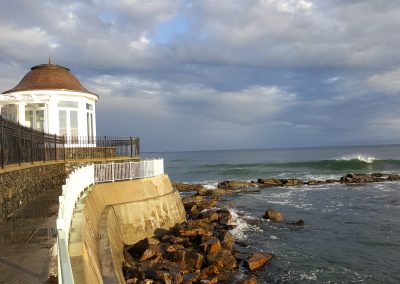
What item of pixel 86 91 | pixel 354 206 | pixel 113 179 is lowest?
pixel 354 206

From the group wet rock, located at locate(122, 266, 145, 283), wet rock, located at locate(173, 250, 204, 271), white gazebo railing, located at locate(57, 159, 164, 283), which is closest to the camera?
white gazebo railing, located at locate(57, 159, 164, 283)

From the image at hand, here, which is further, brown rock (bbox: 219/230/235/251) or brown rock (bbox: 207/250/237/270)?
brown rock (bbox: 219/230/235/251)

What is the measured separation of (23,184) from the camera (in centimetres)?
1179

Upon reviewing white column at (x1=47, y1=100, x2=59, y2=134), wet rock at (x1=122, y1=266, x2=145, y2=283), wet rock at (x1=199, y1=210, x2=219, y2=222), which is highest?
white column at (x1=47, y1=100, x2=59, y2=134)

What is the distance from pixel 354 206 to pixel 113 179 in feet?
65.1

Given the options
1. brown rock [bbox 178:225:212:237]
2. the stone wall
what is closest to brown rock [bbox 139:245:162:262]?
brown rock [bbox 178:225:212:237]

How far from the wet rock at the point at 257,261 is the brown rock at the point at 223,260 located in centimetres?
49

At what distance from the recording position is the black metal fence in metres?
11.3

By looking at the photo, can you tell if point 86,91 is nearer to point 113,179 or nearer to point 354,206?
point 113,179

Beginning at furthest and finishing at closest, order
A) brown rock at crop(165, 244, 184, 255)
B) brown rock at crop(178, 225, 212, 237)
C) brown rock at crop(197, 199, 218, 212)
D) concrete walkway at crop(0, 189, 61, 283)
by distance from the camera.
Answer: brown rock at crop(197, 199, 218, 212), brown rock at crop(178, 225, 212, 237), brown rock at crop(165, 244, 184, 255), concrete walkway at crop(0, 189, 61, 283)

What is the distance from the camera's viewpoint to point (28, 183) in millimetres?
12461

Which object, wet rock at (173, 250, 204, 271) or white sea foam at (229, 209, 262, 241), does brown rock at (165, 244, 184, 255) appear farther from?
white sea foam at (229, 209, 262, 241)

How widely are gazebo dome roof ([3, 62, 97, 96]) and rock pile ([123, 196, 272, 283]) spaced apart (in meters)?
10.7

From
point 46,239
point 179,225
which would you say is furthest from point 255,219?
point 46,239
